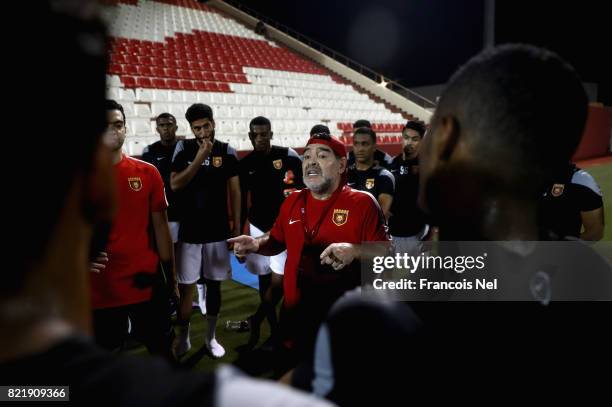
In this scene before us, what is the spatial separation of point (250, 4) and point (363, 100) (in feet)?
37.7

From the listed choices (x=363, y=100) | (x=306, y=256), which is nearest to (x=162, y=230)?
Result: (x=306, y=256)

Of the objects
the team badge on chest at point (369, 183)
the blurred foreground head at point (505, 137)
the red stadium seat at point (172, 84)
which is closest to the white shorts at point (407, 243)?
the team badge on chest at point (369, 183)

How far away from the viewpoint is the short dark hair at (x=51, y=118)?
1.60ft

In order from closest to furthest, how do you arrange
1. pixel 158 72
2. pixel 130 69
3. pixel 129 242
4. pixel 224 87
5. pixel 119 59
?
pixel 129 242 < pixel 130 69 < pixel 119 59 < pixel 158 72 < pixel 224 87

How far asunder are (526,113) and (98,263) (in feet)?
7.87

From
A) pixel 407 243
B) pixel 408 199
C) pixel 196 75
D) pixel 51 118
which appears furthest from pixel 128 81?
pixel 51 118

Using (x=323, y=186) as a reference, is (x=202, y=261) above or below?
below

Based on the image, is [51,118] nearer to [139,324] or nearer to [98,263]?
[98,263]

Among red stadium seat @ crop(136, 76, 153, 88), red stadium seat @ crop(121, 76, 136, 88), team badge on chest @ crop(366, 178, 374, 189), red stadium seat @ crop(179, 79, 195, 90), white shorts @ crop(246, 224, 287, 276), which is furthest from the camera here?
red stadium seat @ crop(179, 79, 195, 90)

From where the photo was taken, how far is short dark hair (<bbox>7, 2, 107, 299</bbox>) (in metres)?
0.49

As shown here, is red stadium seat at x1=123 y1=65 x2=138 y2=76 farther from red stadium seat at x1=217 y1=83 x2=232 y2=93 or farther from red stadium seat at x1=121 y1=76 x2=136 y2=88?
red stadium seat at x1=217 y1=83 x2=232 y2=93

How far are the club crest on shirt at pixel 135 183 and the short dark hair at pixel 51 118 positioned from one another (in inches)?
87.5

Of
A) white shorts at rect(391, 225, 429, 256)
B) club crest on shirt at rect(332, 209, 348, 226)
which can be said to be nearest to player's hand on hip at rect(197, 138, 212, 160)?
club crest on shirt at rect(332, 209, 348, 226)

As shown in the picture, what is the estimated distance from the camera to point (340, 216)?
2.65 meters
